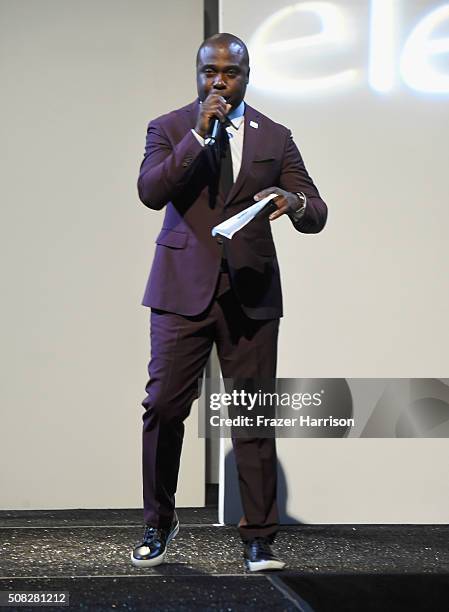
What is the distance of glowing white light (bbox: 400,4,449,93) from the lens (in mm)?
3936

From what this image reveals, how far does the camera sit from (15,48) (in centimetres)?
422

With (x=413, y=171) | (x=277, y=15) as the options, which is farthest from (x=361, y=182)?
(x=277, y=15)

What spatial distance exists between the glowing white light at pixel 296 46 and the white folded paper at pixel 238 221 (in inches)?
53.5

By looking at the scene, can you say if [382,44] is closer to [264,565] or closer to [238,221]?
[238,221]

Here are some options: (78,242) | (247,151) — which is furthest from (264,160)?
(78,242)

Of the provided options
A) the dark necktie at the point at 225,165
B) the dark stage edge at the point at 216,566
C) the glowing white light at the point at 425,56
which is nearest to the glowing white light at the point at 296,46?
the glowing white light at the point at 425,56

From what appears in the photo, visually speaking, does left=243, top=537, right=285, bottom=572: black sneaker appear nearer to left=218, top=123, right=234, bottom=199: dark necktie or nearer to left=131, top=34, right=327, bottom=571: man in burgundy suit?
left=131, top=34, right=327, bottom=571: man in burgundy suit

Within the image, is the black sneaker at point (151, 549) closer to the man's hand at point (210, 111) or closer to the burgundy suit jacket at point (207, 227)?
the burgundy suit jacket at point (207, 227)

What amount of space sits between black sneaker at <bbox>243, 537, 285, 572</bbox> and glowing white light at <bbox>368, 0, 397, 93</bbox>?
1.97 m

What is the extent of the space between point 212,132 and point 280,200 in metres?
0.26

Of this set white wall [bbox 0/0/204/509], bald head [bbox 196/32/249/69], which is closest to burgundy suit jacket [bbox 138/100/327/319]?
bald head [bbox 196/32/249/69]

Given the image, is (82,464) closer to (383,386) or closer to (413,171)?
(383,386)

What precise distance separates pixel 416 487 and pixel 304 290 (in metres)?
0.89

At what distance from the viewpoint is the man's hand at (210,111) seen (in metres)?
2.61
